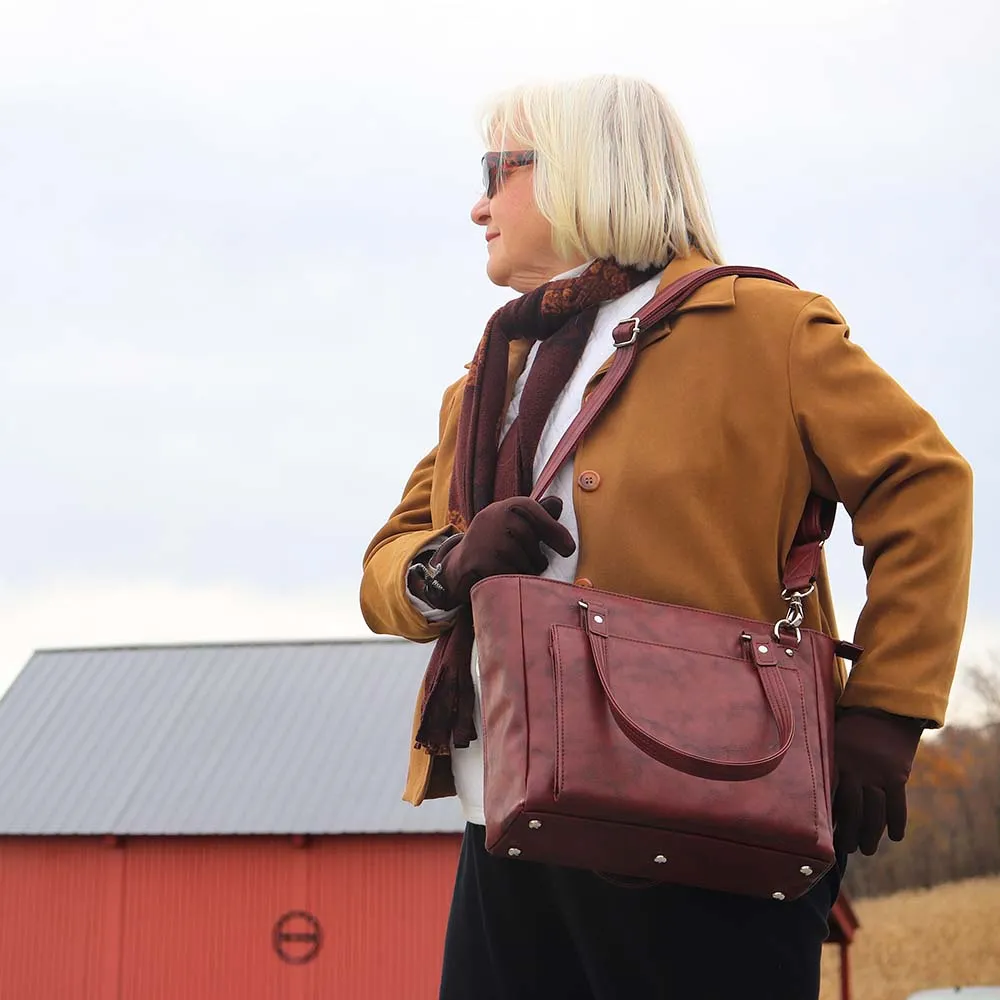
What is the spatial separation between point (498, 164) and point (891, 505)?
0.94 metres

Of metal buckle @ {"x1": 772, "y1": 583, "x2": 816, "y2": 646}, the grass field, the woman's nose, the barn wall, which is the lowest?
the grass field

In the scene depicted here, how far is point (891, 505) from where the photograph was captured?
6.77 feet

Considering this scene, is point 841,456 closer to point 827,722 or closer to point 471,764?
point 827,722

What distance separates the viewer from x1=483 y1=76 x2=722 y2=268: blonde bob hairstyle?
2.34 metres

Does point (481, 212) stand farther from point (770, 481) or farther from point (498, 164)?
point (770, 481)

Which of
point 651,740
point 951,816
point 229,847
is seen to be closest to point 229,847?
point 229,847

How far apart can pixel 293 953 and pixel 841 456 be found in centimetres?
1675

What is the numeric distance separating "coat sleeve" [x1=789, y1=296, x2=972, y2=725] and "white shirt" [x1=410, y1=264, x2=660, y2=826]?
11.8 inches

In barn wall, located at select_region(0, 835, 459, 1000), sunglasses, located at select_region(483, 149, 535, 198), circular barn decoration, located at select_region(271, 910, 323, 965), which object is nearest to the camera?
sunglasses, located at select_region(483, 149, 535, 198)

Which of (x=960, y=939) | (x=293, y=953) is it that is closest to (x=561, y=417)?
(x=293, y=953)

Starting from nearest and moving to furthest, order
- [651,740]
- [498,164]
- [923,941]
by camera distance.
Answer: [651,740] < [498,164] < [923,941]

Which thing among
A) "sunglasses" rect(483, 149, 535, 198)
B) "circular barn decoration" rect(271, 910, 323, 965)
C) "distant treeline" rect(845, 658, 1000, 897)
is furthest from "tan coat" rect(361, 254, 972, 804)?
"distant treeline" rect(845, 658, 1000, 897)

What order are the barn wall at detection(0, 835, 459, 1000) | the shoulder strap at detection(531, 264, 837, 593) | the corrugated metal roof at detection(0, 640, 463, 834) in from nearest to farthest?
the shoulder strap at detection(531, 264, 837, 593) → the barn wall at detection(0, 835, 459, 1000) → the corrugated metal roof at detection(0, 640, 463, 834)

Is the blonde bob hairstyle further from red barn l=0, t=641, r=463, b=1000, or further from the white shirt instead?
red barn l=0, t=641, r=463, b=1000
